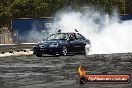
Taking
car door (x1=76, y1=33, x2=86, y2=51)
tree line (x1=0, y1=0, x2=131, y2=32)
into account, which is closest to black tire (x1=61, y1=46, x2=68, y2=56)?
car door (x1=76, y1=33, x2=86, y2=51)

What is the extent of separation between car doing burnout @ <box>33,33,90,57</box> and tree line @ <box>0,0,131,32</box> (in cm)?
4006

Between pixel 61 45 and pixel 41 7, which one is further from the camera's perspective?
pixel 41 7

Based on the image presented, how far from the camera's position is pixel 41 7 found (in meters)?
70.1

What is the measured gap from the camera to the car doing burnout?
1024 inches

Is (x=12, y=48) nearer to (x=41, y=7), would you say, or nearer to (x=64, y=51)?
(x=64, y=51)

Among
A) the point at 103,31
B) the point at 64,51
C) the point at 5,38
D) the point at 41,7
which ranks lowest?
the point at 64,51

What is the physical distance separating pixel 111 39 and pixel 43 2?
127ft

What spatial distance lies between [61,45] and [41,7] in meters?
44.4

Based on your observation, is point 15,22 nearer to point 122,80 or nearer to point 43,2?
point 43,2

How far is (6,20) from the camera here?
74875mm

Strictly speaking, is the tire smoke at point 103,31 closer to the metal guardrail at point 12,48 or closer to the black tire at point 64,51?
the black tire at point 64,51

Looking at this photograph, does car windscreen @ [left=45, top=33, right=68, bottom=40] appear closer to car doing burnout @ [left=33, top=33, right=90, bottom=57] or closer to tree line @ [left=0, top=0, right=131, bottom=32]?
car doing burnout @ [left=33, top=33, right=90, bottom=57]

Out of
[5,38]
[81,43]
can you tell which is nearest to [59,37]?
[81,43]

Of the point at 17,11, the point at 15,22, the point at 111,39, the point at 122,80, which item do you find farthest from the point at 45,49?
the point at 17,11
